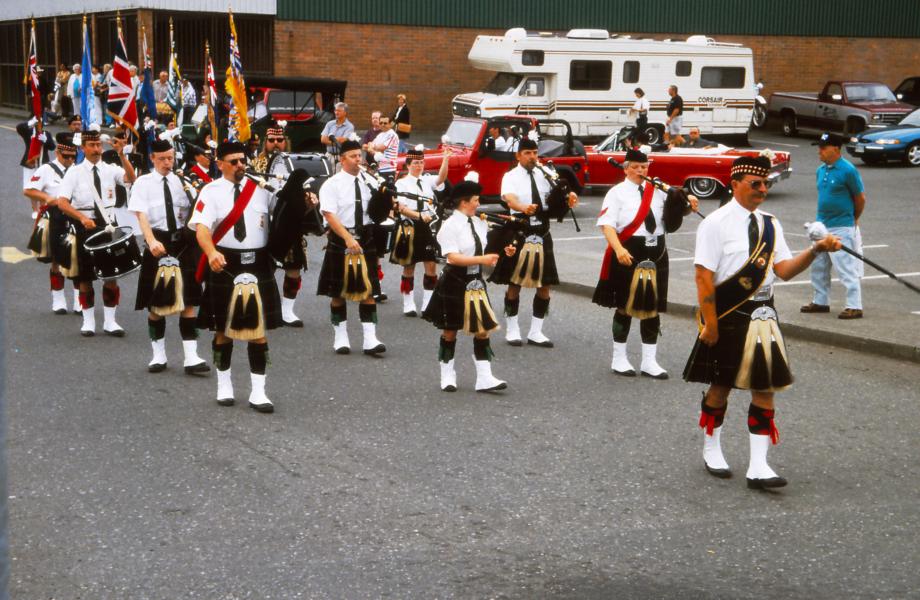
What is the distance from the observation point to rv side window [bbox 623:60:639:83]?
30.3 metres

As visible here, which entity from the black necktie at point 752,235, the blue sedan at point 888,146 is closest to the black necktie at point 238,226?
the black necktie at point 752,235

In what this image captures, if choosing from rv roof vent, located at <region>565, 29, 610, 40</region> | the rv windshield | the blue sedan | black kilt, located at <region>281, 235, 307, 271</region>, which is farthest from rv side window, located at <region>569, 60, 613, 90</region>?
black kilt, located at <region>281, 235, 307, 271</region>

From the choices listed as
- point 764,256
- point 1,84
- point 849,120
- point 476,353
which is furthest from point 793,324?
point 1,84

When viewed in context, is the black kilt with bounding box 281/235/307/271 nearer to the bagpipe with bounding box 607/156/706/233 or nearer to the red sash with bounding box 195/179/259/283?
the red sash with bounding box 195/179/259/283

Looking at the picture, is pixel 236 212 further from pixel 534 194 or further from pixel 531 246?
pixel 534 194

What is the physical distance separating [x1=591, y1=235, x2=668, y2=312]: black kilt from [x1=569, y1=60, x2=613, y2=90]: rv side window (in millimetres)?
21035

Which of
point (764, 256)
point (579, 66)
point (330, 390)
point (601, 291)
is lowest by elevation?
point (330, 390)

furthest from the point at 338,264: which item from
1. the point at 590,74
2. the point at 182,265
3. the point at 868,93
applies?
the point at 868,93

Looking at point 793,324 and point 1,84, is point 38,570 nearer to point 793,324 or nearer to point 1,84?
point 793,324

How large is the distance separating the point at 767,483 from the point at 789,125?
31.7 m

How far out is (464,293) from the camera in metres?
8.76

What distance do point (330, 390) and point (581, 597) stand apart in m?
4.23

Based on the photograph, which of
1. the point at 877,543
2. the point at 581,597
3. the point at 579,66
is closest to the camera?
the point at 581,597

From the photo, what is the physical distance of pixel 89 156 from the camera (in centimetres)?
1063
